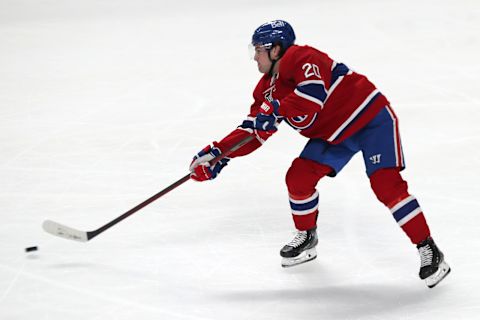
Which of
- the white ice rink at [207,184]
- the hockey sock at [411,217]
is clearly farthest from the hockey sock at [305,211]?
the hockey sock at [411,217]

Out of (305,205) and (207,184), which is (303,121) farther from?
(207,184)

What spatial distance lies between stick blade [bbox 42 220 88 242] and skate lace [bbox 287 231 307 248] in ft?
2.79

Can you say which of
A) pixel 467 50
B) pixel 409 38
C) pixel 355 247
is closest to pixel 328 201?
pixel 355 247

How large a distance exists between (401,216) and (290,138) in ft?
6.39

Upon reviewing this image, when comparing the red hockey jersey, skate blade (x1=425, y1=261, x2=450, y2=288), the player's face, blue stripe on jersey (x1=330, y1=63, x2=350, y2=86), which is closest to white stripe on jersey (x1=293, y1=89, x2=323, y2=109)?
A: the red hockey jersey

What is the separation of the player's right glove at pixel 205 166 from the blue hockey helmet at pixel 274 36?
0.48m

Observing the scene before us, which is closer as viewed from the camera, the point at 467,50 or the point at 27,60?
the point at 467,50

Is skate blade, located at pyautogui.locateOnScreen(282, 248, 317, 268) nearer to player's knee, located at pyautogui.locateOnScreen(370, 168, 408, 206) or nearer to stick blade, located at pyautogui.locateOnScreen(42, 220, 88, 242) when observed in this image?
player's knee, located at pyautogui.locateOnScreen(370, 168, 408, 206)

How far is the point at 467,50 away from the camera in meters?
6.17

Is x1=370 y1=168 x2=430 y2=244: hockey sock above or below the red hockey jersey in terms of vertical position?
below

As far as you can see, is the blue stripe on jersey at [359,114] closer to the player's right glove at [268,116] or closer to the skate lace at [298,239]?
the player's right glove at [268,116]

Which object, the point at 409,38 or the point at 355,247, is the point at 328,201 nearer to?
the point at 355,247

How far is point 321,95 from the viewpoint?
2.75 meters

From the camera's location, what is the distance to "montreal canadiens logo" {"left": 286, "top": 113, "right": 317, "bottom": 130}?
286 cm
